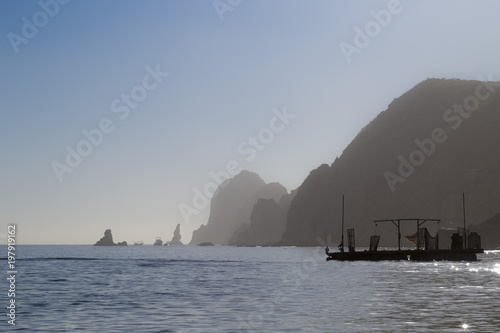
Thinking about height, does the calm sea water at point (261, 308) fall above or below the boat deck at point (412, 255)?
below

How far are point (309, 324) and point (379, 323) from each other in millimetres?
3790

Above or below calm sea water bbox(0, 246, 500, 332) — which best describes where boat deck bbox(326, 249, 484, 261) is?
above

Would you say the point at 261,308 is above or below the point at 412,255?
below

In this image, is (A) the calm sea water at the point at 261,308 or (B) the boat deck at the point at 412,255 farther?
(B) the boat deck at the point at 412,255

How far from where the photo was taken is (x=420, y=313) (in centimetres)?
4050

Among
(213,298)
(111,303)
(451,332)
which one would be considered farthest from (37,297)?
(451,332)

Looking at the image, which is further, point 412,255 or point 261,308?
point 412,255

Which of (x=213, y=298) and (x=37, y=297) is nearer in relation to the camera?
(x=213, y=298)

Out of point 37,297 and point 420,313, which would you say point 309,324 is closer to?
point 420,313

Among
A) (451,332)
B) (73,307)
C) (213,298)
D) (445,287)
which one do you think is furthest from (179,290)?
(451,332)

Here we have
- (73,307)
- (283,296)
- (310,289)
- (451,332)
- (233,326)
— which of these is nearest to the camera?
(451,332)

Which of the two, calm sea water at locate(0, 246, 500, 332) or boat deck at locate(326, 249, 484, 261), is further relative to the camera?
boat deck at locate(326, 249, 484, 261)

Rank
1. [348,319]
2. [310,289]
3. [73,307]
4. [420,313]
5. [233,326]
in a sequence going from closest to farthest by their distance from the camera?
1. [233,326]
2. [348,319]
3. [420,313]
4. [73,307]
5. [310,289]

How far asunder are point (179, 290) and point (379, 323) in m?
29.1
